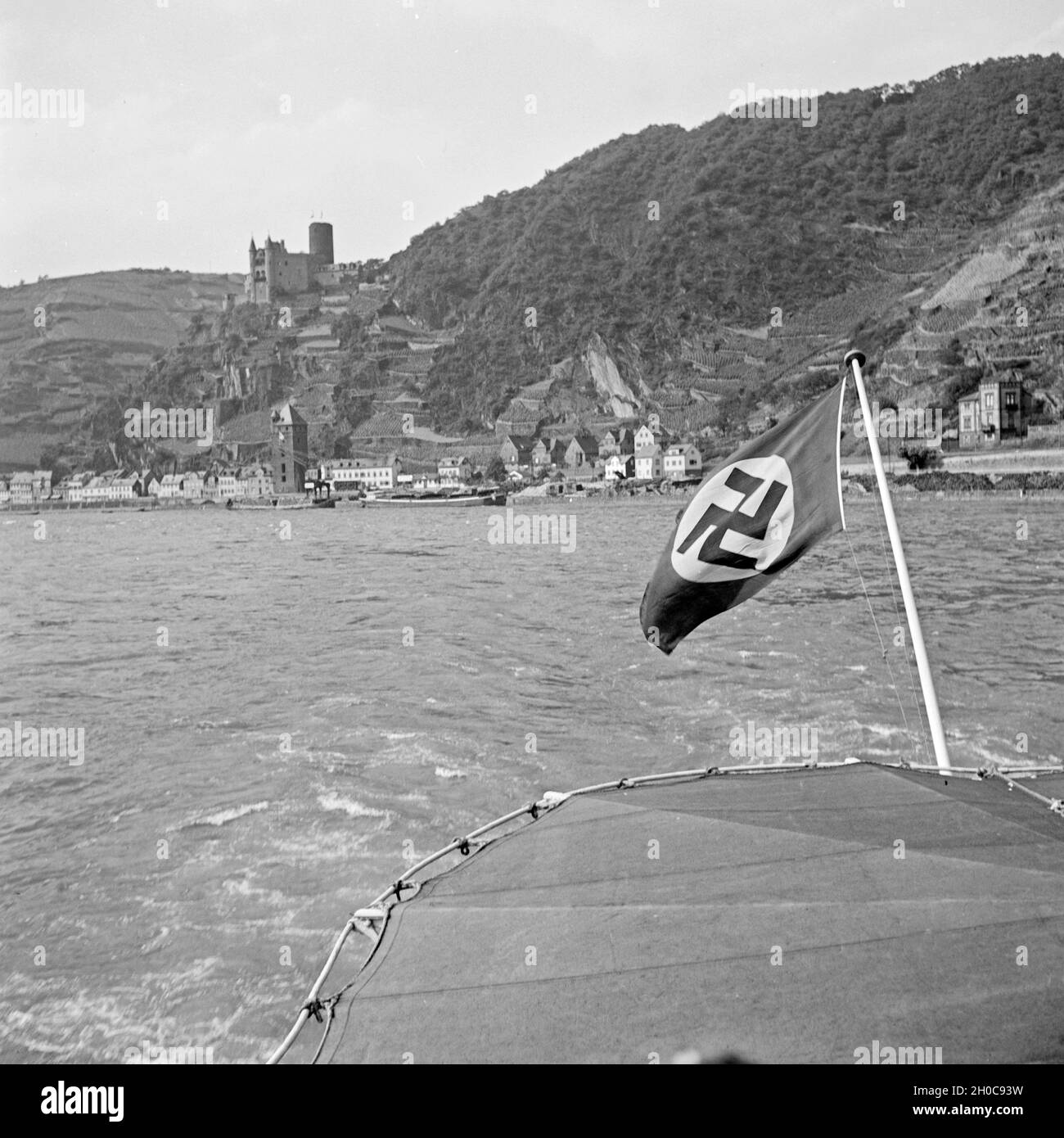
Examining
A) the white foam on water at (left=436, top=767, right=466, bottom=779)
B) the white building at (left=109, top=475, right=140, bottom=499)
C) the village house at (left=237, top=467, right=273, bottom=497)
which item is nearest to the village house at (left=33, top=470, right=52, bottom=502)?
the white building at (left=109, top=475, right=140, bottom=499)

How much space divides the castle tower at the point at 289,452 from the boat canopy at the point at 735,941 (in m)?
108

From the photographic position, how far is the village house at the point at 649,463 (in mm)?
90438

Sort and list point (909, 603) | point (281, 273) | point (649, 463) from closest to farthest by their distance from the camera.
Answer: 1. point (909, 603)
2. point (649, 463)
3. point (281, 273)

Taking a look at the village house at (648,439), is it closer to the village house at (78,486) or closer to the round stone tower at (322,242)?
the village house at (78,486)

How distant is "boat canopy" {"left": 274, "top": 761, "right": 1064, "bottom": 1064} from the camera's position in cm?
259

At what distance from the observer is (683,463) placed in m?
87.9

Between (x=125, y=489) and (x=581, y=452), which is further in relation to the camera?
(x=125, y=489)

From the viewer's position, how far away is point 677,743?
30.8 ft

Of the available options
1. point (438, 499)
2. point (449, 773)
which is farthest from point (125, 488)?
point (449, 773)

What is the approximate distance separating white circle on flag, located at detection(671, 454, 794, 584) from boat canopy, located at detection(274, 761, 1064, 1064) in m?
0.96

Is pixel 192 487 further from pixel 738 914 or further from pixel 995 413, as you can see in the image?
pixel 738 914

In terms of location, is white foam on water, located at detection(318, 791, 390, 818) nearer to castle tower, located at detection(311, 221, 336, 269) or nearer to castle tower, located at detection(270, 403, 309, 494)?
castle tower, located at detection(270, 403, 309, 494)

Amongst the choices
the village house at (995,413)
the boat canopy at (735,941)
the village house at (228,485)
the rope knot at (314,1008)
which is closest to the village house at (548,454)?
the village house at (228,485)

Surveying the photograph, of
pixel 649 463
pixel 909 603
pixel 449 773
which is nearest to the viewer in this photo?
pixel 909 603
